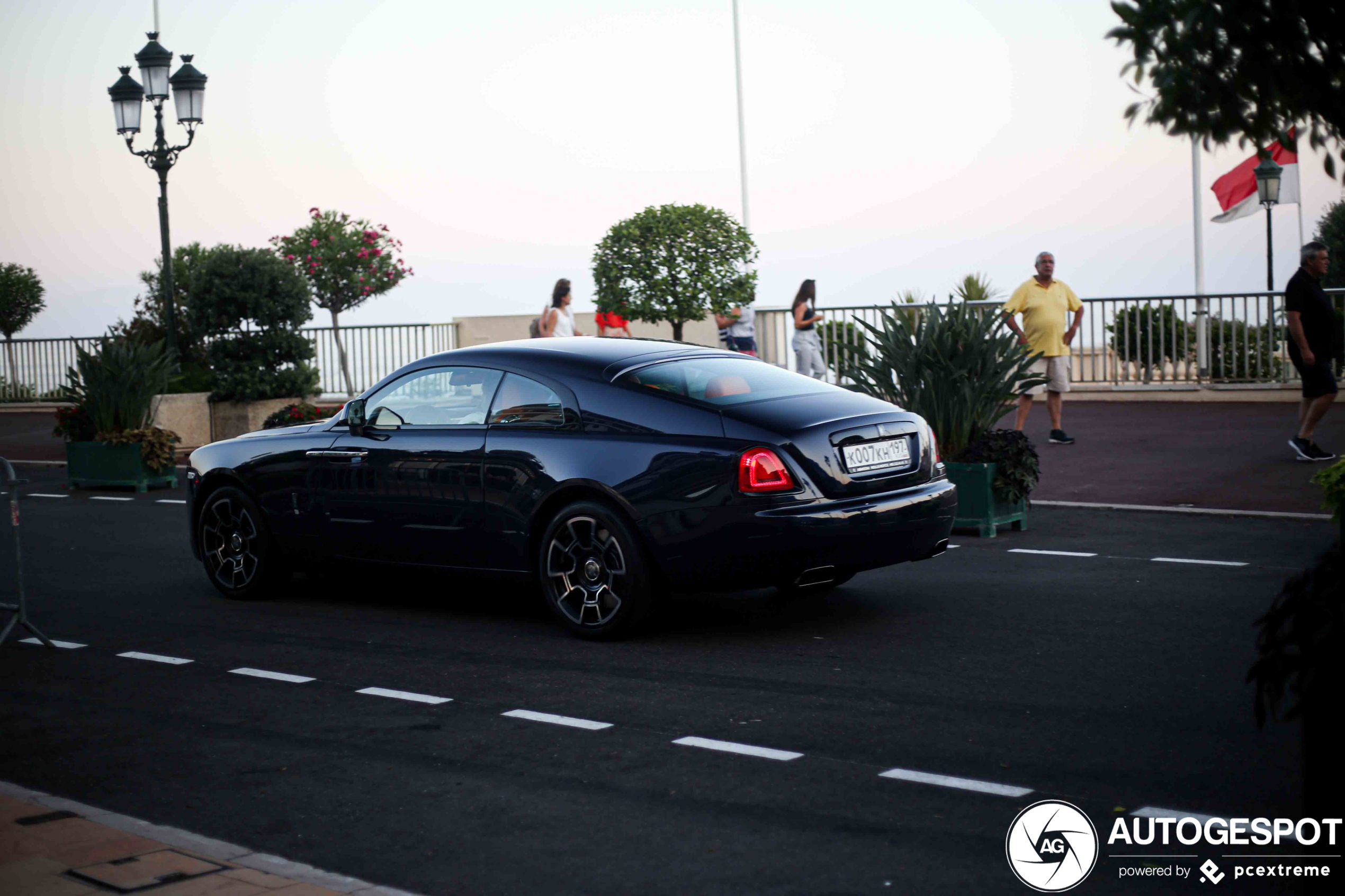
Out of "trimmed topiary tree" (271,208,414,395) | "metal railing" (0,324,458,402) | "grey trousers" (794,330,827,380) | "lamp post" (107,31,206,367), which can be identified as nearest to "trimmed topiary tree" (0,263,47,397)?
"trimmed topiary tree" (271,208,414,395)

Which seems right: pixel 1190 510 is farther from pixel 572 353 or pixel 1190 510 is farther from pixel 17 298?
pixel 17 298

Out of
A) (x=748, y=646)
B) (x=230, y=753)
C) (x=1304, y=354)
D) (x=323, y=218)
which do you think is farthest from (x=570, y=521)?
(x=323, y=218)

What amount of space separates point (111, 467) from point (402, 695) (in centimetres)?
1079

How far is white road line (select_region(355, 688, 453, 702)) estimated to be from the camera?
259 inches

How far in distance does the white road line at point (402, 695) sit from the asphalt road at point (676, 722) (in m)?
0.05

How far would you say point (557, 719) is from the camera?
6.14m

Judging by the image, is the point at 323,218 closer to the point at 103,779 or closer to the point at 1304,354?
the point at 1304,354

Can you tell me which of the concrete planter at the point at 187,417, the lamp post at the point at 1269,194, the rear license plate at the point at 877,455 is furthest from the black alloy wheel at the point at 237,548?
the lamp post at the point at 1269,194

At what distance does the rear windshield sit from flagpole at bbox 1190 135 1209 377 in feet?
7.83

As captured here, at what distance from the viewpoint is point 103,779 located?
18.2ft

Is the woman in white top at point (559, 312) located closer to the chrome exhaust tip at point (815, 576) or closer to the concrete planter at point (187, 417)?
the concrete planter at point (187, 417)

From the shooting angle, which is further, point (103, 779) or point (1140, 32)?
point (103, 779)

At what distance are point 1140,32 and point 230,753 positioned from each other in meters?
4.30

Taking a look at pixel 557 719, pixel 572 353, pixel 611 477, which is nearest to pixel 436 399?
pixel 572 353
